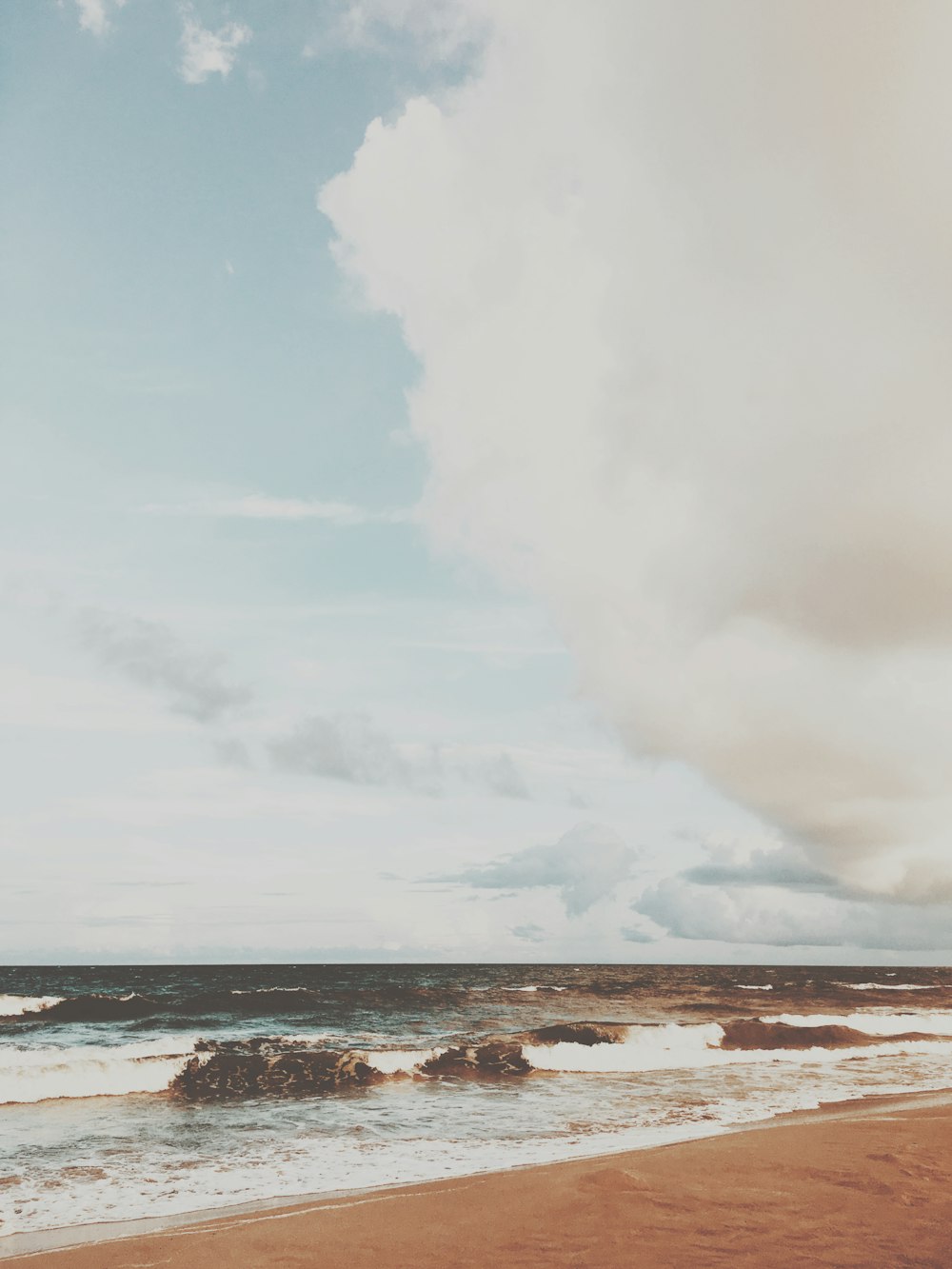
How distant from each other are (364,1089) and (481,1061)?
5.56 meters

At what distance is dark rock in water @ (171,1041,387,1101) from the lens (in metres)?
20.6

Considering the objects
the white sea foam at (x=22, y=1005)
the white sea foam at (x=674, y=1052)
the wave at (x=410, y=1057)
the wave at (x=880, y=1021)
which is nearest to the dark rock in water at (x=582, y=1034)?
the wave at (x=410, y=1057)

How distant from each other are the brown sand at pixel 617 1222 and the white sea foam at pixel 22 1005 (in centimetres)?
4409

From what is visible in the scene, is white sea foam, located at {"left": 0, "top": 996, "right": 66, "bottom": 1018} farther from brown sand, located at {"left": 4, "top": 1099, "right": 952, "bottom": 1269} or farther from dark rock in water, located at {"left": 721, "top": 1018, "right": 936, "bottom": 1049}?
brown sand, located at {"left": 4, "top": 1099, "right": 952, "bottom": 1269}

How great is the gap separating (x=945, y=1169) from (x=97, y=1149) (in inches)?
526

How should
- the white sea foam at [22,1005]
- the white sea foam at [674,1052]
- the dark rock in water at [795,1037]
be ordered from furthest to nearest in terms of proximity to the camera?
the white sea foam at [22,1005] < the dark rock in water at [795,1037] < the white sea foam at [674,1052]

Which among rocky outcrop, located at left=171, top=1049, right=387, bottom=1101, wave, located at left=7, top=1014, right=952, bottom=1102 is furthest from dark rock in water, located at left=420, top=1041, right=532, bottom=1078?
rocky outcrop, located at left=171, top=1049, right=387, bottom=1101

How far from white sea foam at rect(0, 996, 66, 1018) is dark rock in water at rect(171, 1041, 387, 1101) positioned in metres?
28.3

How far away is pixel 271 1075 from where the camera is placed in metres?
22.7

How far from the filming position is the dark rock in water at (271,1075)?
67.5 ft

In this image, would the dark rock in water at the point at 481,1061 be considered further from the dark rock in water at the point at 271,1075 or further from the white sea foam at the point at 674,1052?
the dark rock in water at the point at 271,1075

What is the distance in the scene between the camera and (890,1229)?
8609 millimetres

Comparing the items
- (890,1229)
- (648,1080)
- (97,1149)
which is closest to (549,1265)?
(890,1229)

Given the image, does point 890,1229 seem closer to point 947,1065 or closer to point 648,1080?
point 648,1080
